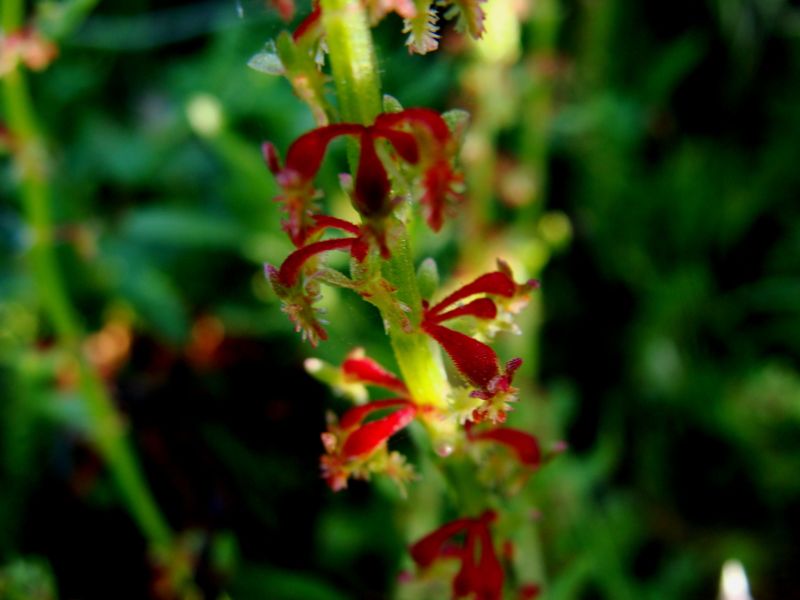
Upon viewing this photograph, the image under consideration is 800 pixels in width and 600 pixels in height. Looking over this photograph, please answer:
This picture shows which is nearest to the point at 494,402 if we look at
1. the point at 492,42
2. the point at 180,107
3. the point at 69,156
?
the point at 492,42

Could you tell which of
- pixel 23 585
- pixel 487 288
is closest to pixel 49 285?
pixel 23 585

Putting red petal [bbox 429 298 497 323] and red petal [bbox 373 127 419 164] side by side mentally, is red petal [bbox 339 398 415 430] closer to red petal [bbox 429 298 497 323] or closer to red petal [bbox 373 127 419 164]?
Answer: red petal [bbox 429 298 497 323]

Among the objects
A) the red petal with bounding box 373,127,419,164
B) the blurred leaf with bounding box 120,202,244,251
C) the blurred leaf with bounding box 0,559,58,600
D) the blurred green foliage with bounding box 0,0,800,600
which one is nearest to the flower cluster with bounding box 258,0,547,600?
the red petal with bounding box 373,127,419,164

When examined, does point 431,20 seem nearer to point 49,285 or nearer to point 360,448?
point 360,448

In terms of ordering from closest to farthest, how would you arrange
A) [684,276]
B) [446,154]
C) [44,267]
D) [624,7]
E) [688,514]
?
[446,154] < [44,267] < [688,514] < [684,276] < [624,7]

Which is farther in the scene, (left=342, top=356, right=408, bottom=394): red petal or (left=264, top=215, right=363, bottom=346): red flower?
(left=342, top=356, right=408, bottom=394): red petal

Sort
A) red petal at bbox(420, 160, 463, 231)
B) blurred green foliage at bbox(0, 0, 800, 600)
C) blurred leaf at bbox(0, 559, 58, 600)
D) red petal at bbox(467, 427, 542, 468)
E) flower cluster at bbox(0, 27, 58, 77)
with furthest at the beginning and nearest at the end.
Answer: blurred green foliage at bbox(0, 0, 800, 600) < flower cluster at bbox(0, 27, 58, 77) < blurred leaf at bbox(0, 559, 58, 600) < red petal at bbox(467, 427, 542, 468) < red petal at bbox(420, 160, 463, 231)

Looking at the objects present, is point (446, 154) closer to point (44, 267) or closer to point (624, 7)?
point (44, 267)

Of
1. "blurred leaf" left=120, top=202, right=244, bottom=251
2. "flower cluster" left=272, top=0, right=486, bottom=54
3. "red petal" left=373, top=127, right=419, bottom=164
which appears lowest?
"red petal" left=373, top=127, right=419, bottom=164
